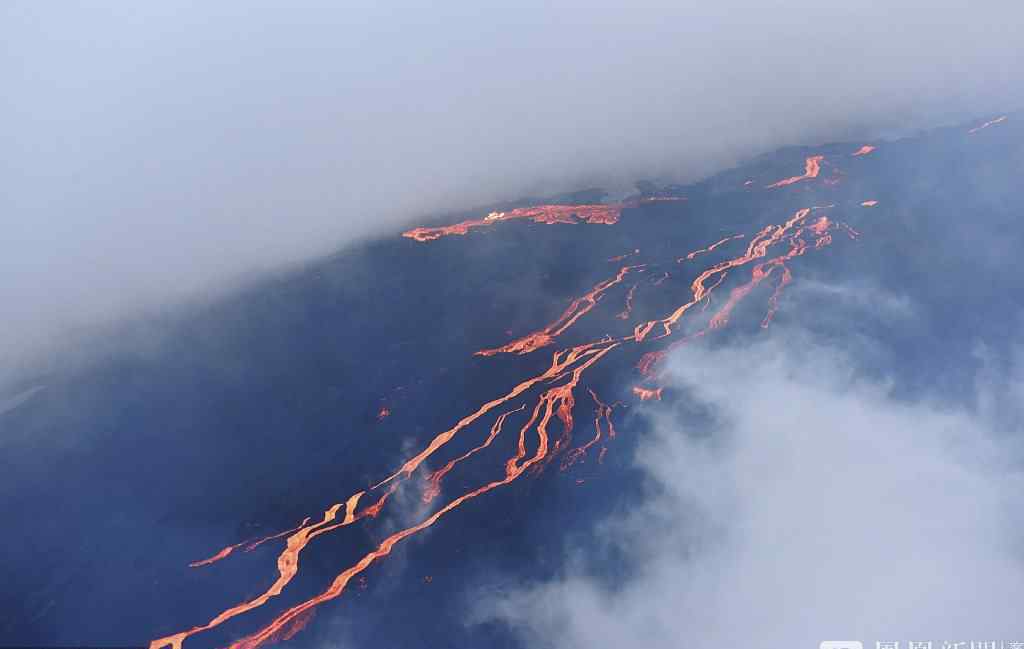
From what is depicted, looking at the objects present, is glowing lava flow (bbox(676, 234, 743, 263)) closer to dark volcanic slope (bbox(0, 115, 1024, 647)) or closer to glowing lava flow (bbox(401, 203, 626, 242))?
dark volcanic slope (bbox(0, 115, 1024, 647))

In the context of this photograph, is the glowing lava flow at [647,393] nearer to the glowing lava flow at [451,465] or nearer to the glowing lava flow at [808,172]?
the glowing lava flow at [451,465]

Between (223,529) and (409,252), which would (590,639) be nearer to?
(223,529)

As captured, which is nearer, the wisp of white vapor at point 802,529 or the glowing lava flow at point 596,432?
the wisp of white vapor at point 802,529

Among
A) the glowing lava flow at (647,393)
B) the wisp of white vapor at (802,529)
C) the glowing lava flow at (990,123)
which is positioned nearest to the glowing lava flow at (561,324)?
the glowing lava flow at (647,393)

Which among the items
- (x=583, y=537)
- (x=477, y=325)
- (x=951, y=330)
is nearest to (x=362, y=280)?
(x=477, y=325)

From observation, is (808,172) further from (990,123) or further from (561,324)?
(561,324)


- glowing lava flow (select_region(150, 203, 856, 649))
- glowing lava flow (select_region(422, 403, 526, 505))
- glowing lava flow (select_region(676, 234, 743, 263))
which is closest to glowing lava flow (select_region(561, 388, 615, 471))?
glowing lava flow (select_region(150, 203, 856, 649))
